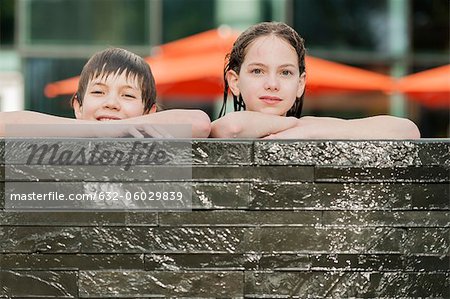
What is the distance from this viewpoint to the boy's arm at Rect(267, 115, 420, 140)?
193 centimetres

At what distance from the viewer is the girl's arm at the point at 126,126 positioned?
1933 millimetres

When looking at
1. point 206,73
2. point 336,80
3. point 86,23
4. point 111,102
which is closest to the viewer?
point 111,102

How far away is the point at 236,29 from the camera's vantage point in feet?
31.2

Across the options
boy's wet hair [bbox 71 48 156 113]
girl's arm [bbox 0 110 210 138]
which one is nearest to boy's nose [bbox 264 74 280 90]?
boy's wet hair [bbox 71 48 156 113]

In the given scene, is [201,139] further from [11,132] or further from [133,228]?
[11,132]

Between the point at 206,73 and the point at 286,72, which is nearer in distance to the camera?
the point at 286,72

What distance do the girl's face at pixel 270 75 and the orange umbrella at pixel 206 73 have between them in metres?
4.31

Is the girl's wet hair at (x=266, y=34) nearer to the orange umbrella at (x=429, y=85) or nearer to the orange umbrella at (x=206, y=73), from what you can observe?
the orange umbrella at (x=206, y=73)

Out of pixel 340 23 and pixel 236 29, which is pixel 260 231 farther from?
pixel 340 23

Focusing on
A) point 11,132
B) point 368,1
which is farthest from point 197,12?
point 11,132

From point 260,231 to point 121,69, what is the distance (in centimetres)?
66

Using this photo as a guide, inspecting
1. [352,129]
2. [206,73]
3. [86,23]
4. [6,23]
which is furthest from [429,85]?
[352,129]

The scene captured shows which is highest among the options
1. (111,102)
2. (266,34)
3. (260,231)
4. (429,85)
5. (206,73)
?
(266,34)

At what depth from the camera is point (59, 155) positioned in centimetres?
184
